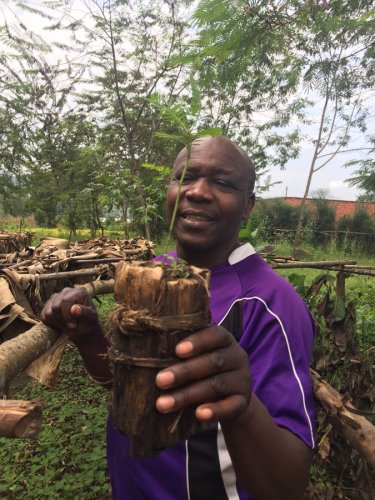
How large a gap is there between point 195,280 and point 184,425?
30 cm

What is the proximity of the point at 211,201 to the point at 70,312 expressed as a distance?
606 millimetres

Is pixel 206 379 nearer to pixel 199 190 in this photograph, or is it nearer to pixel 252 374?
pixel 252 374

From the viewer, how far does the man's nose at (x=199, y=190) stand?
126 cm

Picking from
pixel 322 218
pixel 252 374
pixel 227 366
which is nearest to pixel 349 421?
pixel 252 374

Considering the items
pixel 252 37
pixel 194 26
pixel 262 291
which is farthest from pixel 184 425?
pixel 252 37

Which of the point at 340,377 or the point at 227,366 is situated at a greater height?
the point at 227,366

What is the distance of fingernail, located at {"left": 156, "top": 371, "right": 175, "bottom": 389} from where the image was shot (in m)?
0.66

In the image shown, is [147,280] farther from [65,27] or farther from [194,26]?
[65,27]

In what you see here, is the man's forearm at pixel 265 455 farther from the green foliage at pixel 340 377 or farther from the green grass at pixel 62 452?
the green grass at pixel 62 452

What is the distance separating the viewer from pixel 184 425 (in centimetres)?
73

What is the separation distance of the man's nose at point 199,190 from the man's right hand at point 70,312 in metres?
0.51

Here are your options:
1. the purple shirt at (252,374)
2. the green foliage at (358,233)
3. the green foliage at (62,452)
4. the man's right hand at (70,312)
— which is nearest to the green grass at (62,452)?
the green foliage at (62,452)

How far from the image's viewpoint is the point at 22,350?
99 centimetres

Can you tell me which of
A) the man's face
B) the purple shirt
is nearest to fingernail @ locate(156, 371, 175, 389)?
the purple shirt
